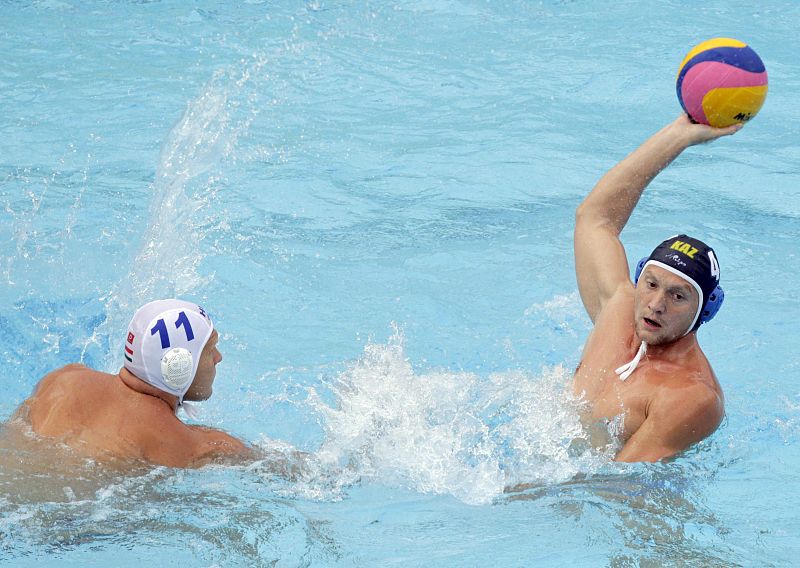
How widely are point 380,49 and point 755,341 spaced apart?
5.12 meters

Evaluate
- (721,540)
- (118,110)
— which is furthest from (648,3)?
(721,540)

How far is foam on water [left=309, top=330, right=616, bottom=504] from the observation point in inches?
185

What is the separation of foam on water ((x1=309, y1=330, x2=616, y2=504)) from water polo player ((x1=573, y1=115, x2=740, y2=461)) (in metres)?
0.19

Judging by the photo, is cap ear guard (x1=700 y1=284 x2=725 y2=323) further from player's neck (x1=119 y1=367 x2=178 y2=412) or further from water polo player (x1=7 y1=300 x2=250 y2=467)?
player's neck (x1=119 y1=367 x2=178 y2=412)

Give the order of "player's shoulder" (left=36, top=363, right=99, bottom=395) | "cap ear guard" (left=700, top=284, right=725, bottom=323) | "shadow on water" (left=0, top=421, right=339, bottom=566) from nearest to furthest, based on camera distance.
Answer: "shadow on water" (left=0, top=421, right=339, bottom=566) < "player's shoulder" (left=36, top=363, right=99, bottom=395) < "cap ear guard" (left=700, top=284, right=725, bottom=323)

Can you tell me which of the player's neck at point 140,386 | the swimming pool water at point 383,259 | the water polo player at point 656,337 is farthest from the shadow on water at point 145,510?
the water polo player at point 656,337

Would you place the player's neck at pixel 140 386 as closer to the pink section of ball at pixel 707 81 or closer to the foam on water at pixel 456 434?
the foam on water at pixel 456 434

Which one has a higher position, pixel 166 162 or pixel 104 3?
pixel 104 3

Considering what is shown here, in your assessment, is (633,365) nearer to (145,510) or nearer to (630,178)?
(630,178)

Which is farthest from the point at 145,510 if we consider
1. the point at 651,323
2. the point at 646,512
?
the point at 651,323

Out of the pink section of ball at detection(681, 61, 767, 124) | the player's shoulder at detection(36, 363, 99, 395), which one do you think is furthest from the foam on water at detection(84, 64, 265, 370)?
the pink section of ball at detection(681, 61, 767, 124)

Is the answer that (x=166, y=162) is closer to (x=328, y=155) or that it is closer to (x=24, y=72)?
(x=328, y=155)

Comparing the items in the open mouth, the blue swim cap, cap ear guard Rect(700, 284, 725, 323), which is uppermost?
the blue swim cap

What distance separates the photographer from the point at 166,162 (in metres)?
7.74
